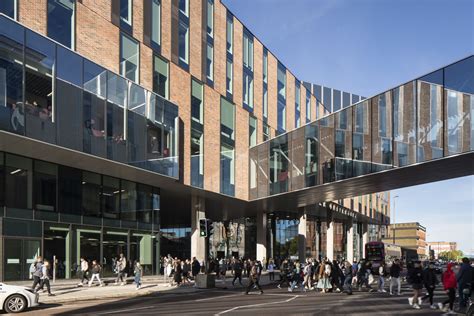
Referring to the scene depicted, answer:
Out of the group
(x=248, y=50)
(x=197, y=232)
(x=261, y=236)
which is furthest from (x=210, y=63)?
(x=261, y=236)

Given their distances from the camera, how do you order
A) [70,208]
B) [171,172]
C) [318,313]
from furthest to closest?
[171,172], [70,208], [318,313]

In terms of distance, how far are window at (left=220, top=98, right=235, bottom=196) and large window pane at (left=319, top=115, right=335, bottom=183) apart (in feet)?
24.5

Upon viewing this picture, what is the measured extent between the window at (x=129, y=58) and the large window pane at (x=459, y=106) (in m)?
16.9

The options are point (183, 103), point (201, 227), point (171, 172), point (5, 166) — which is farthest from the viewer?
point (183, 103)

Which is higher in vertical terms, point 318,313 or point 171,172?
point 171,172

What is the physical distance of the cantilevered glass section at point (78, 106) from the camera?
22.2 meters

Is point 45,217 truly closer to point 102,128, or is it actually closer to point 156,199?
point 102,128

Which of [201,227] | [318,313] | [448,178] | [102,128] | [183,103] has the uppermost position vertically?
[183,103]

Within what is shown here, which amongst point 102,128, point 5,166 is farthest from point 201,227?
point 5,166

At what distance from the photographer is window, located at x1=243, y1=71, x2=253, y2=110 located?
45.7m

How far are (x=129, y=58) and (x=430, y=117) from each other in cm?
1679

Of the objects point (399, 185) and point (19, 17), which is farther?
point (399, 185)

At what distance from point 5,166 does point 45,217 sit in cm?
332

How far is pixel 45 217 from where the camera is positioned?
26.7 meters
